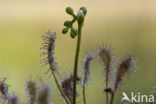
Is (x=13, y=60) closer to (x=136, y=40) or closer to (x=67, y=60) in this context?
(x=67, y=60)

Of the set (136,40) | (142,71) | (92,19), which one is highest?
(92,19)

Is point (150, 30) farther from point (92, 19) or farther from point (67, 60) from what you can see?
point (67, 60)

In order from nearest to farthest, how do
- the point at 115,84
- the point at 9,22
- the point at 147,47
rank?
1. the point at 115,84
2. the point at 147,47
3. the point at 9,22

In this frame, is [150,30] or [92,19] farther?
[92,19]

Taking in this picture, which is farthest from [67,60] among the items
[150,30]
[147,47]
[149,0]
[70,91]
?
[70,91]

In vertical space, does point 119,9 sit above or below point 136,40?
above

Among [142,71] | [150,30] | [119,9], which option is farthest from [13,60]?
[119,9]

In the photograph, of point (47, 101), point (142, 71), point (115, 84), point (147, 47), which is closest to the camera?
point (47, 101)
